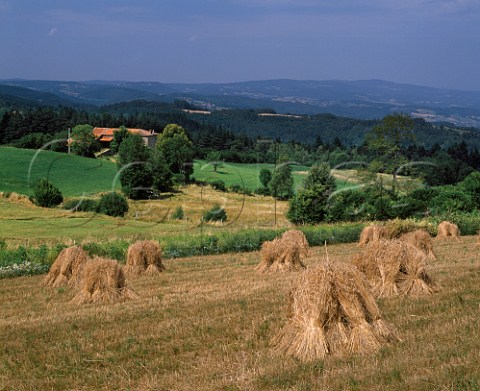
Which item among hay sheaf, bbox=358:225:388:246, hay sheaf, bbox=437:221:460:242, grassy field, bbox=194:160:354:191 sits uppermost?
hay sheaf, bbox=358:225:388:246

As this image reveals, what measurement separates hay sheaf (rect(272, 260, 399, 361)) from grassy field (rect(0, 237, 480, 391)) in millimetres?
335

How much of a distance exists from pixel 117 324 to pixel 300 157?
114196 mm

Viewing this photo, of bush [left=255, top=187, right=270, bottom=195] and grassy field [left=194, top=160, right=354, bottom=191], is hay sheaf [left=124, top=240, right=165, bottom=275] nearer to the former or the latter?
grassy field [left=194, top=160, right=354, bottom=191]

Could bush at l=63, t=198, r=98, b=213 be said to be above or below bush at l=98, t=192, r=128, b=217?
below

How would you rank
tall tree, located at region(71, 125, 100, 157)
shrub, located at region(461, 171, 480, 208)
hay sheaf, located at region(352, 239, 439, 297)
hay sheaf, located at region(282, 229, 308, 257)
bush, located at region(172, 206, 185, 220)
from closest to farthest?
1. hay sheaf, located at region(352, 239, 439, 297)
2. hay sheaf, located at region(282, 229, 308, 257)
3. bush, located at region(172, 206, 185, 220)
4. shrub, located at region(461, 171, 480, 208)
5. tall tree, located at region(71, 125, 100, 157)

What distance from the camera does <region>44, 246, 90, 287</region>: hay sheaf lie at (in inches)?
893

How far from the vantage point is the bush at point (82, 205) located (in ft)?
211

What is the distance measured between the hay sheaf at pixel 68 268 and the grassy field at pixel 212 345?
2.03 m

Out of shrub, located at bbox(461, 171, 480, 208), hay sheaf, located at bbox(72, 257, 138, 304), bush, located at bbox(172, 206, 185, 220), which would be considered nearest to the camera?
hay sheaf, located at bbox(72, 257, 138, 304)

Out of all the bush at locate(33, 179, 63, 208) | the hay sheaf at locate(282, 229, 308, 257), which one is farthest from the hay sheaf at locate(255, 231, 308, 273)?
the bush at locate(33, 179, 63, 208)

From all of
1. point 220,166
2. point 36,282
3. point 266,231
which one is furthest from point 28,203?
point 220,166

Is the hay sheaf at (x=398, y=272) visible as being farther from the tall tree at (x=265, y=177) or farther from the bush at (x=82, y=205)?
the tall tree at (x=265, y=177)

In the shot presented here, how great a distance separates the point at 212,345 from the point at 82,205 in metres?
55.8

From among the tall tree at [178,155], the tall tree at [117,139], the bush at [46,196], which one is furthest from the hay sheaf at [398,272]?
the tall tree at [117,139]
